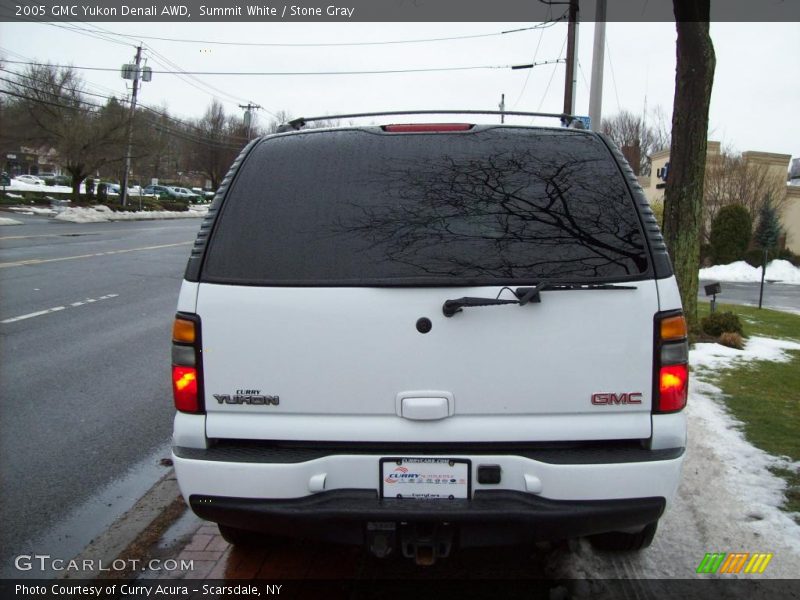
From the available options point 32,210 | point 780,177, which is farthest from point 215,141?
point 780,177

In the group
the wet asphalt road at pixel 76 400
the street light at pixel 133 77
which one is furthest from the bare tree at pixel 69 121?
the wet asphalt road at pixel 76 400

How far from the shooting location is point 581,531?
2.57 metres

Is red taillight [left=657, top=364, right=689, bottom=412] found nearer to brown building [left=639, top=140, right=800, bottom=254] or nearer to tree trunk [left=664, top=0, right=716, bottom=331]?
tree trunk [left=664, top=0, right=716, bottom=331]

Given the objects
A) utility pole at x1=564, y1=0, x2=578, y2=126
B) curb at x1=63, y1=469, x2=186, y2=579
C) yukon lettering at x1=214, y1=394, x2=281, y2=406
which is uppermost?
utility pole at x1=564, y1=0, x2=578, y2=126

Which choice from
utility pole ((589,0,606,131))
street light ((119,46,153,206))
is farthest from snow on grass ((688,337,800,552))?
street light ((119,46,153,206))

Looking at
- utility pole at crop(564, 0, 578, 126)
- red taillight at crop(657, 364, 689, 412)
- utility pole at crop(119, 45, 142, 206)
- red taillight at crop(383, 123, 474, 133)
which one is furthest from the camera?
utility pole at crop(119, 45, 142, 206)

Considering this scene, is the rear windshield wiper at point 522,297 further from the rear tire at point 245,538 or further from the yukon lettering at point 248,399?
the rear tire at point 245,538

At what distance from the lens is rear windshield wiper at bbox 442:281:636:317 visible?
2.47 metres

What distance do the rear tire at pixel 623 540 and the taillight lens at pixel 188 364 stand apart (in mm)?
1979

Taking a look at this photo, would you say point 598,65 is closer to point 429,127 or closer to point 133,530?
point 429,127

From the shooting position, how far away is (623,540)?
3277 mm

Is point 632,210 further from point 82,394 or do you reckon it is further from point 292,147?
point 82,394

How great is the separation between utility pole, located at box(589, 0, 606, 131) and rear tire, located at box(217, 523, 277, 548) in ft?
41.3

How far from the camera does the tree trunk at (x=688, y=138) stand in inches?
323
